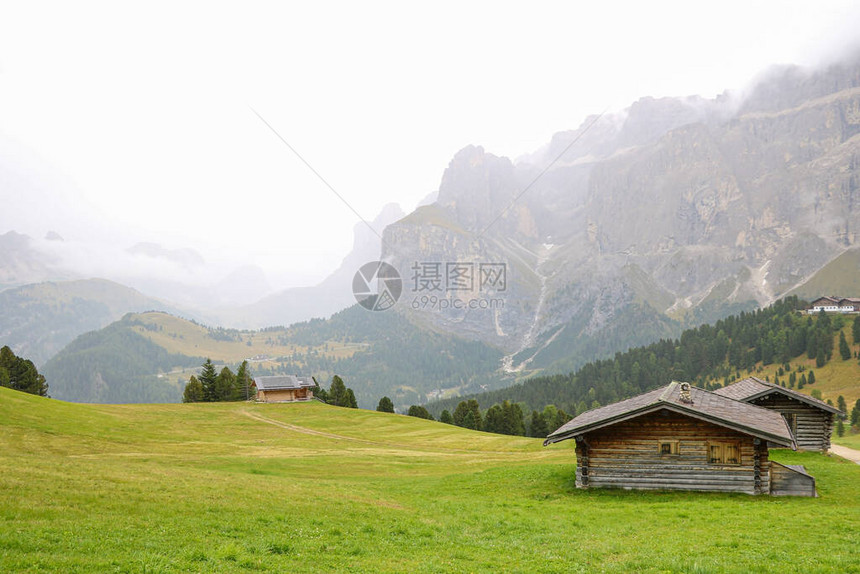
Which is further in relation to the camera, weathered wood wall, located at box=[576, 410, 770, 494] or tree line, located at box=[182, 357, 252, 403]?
tree line, located at box=[182, 357, 252, 403]

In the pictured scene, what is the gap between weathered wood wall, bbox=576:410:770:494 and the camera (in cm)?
2411

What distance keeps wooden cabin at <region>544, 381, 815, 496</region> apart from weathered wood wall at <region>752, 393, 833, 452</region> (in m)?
19.4

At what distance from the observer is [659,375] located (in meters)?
180

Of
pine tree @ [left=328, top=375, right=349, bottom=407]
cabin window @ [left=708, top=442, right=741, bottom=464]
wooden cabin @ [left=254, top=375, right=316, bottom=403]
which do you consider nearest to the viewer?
cabin window @ [left=708, top=442, right=741, bottom=464]

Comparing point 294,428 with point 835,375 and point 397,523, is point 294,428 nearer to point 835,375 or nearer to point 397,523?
point 397,523

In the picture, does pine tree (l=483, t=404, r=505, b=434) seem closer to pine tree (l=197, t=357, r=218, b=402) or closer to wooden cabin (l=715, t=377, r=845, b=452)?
pine tree (l=197, t=357, r=218, b=402)

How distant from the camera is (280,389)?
10250 cm

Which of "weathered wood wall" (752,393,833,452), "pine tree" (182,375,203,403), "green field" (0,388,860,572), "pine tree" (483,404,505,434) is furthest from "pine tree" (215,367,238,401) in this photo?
"weathered wood wall" (752,393,833,452)

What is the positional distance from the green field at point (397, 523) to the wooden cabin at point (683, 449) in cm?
105

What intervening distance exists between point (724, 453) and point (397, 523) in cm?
1676

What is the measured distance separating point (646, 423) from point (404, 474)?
18.3m

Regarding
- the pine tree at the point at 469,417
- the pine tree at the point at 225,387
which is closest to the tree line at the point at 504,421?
the pine tree at the point at 469,417

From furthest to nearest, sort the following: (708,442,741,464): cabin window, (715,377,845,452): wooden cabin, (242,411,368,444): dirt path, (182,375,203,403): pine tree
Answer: (182,375,203,403): pine tree, (242,411,368,444): dirt path, (715,377,845,452): wooden cabin, (708,442,741,464): cabin window

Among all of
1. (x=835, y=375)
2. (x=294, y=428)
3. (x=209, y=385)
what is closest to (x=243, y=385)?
(x=209, y=385)
